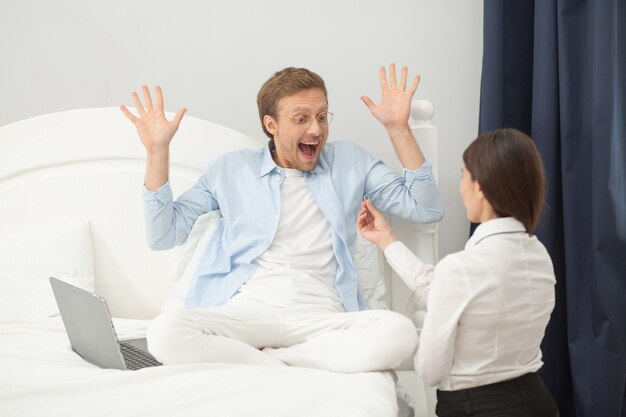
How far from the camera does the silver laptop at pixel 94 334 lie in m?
1.61

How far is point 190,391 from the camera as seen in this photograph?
55.1 inches

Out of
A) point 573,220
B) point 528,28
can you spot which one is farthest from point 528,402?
point 528,28

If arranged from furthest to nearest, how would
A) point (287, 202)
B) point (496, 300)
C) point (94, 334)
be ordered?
1. point (287, 202)
2. point (94, 334)
3. point (496, 300)

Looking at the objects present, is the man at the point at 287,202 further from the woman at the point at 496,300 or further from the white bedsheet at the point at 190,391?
the woman at the point at 496,300

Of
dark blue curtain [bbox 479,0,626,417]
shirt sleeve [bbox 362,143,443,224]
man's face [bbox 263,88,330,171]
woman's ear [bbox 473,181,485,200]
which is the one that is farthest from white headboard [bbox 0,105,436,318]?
woman's ear [bbox 473,181,485,200]

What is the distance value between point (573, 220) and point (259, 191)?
2.93 ft

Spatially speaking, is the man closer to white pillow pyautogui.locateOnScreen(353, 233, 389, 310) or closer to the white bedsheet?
white pillow pyautogui.locateOnScreen(353, 233, 389, 310)

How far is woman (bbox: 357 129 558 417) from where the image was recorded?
1.39 meters

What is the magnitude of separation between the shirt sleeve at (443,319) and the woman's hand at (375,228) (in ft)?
1.18

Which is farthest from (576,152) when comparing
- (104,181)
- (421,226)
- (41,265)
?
(41,265)

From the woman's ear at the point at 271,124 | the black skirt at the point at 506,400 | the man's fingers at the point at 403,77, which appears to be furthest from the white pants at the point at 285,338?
the man's fingers at the point at 403,77

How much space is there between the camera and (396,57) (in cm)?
254

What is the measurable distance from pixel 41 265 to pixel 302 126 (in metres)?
0.91

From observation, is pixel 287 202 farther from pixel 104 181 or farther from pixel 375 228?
pixel 104 181
